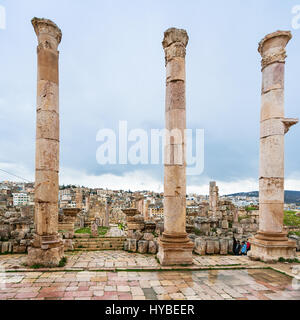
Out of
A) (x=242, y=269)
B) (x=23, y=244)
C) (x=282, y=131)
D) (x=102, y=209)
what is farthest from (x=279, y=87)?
(x=102, y=209)

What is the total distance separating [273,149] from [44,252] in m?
8.99

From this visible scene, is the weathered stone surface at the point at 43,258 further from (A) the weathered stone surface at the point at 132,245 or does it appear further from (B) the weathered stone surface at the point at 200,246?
(B) the weathered stone surface at the point at 200,246

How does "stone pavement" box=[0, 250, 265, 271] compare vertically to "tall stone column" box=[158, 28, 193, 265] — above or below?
below

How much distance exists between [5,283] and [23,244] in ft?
13.4

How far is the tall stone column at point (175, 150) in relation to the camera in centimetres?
777

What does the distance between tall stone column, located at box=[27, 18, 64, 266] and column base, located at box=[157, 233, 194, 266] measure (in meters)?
3.56

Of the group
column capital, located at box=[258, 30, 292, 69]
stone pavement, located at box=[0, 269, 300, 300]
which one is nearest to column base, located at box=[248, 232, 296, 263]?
stone pavement, located at box=[0, 269, 300, 300]

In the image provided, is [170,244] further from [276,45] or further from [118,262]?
[276,45]

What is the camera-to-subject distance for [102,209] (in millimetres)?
34000

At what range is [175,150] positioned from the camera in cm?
797

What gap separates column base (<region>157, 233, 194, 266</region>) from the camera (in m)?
7.43

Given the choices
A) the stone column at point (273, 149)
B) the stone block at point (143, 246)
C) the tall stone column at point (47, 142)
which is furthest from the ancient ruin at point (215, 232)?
the tall stone column at point (47, 142)

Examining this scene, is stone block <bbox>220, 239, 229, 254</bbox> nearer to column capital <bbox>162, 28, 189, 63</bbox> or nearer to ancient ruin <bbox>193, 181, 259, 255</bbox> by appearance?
ancient ruin <bbox>193, 181, 259, 255</bbox>
